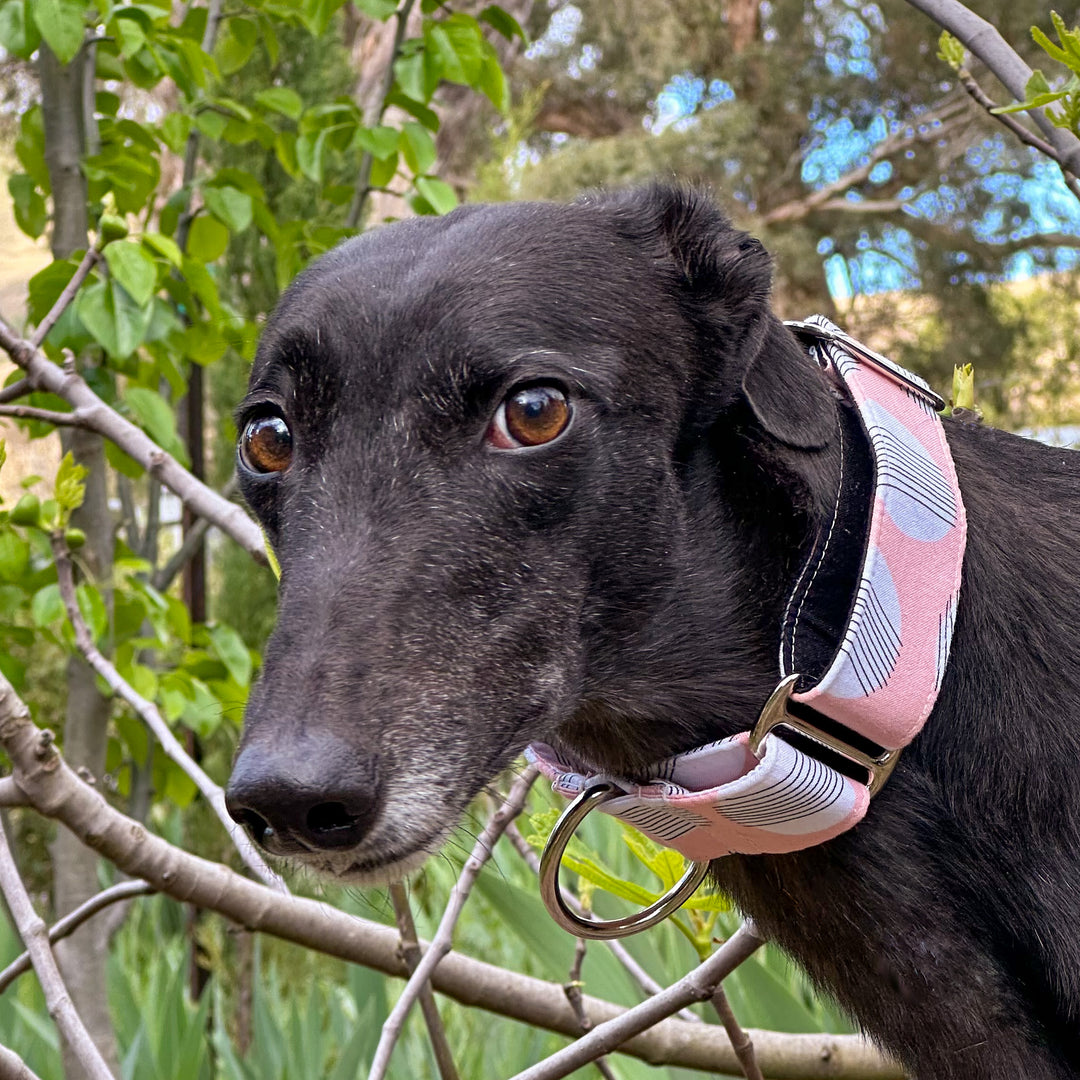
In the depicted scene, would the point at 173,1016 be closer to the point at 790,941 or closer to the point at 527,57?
the point at 790,941

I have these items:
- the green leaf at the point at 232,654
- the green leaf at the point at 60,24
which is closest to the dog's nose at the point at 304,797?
the green leaf at the point at 60,24

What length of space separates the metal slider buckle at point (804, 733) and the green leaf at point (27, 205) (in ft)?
6.55

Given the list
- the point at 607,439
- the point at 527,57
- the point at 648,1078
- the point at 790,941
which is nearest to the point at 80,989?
the point at 648,1078

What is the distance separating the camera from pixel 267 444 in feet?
4.23

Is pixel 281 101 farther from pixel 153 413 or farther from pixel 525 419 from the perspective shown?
pixel 525 419

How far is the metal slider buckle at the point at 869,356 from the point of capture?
1317 millimetres

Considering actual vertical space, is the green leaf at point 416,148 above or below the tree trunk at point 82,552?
above

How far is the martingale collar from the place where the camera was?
1.15m

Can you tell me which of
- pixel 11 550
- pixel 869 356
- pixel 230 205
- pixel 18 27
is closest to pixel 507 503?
pixel 869 356

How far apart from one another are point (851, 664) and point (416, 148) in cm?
166

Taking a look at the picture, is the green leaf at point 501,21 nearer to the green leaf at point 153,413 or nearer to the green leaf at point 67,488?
the green leaf at point 153,413

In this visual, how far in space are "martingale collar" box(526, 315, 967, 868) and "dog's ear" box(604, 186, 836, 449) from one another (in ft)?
0.19

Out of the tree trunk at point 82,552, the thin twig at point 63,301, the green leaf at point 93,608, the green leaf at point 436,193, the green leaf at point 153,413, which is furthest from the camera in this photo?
the tree trunk at point 82,552

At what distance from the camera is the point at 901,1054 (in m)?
1.27
